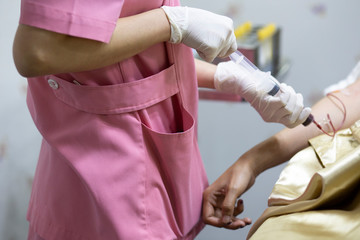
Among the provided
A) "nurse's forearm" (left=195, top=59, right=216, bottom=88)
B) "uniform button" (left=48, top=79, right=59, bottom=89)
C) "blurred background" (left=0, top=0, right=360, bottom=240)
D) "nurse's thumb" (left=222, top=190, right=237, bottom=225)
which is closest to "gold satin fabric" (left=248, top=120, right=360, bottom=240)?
"nurse's thumb" (left=222, top=190, right=237, bottom=225)

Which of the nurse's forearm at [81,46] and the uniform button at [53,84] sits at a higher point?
the nurse's forearm at [81,46]

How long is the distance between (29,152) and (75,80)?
115 centimetres

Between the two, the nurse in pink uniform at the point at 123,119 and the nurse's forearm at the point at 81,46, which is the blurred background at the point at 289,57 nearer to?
the nurse in pink uniform at the point at 123,119

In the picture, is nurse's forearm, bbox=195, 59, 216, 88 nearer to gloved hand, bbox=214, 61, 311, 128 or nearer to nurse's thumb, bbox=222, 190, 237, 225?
gloved hand, bbox=214, 61, 311, 128

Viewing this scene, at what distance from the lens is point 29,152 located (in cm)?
202

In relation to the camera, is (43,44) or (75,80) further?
(75,80)

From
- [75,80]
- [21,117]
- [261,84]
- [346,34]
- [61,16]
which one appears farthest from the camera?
[346,34]

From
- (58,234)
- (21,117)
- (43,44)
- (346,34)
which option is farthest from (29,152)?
(346,34)

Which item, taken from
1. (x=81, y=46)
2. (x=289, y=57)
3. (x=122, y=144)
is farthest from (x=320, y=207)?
(x=289, y=57)

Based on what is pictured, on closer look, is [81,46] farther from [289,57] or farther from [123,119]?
[289,57]

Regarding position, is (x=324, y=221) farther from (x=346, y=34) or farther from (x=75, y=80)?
(x=346, y=34)

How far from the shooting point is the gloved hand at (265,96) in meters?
1.15

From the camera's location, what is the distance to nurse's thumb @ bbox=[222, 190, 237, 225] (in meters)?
1.16

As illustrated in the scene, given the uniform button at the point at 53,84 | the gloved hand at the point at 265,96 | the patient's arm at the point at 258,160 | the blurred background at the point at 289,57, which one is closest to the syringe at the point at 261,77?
the gloved hand at the point at 265,96
